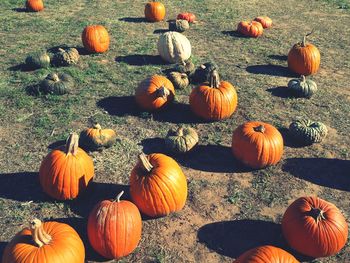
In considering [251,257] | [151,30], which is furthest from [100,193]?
[151,30]

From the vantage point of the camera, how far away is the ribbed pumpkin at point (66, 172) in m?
7.18

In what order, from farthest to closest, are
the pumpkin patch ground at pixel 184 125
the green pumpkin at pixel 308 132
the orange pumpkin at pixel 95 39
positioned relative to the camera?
1. the orange pumpkin at pixel 95 39
2. the green pumpkin at pixel 308 132
3. the pumpkin patch ground at pixel 184 125

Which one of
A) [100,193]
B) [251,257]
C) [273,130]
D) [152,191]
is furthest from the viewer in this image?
[273,130]

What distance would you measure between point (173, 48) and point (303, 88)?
4.15 meters

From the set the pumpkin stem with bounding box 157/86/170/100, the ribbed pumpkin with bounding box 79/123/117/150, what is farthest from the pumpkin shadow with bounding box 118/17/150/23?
the ribbed pumpkin with bounding box 79/123/117/150

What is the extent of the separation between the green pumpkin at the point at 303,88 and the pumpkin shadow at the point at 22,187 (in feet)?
23.3

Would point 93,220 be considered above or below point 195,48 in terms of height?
below

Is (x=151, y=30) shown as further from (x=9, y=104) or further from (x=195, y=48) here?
(x=9, y=104)

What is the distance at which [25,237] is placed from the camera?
227 inches

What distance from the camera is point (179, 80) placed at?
11.0 m

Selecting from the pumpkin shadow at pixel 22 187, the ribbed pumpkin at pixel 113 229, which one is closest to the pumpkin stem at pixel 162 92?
the pumpkin shadow at pixel 22 187

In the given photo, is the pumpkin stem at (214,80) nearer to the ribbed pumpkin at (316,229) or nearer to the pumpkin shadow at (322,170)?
the pumpkin shadow at (322,170)

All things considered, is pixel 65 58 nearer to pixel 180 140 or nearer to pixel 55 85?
pixel 55 85

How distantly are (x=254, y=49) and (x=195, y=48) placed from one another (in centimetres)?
210
